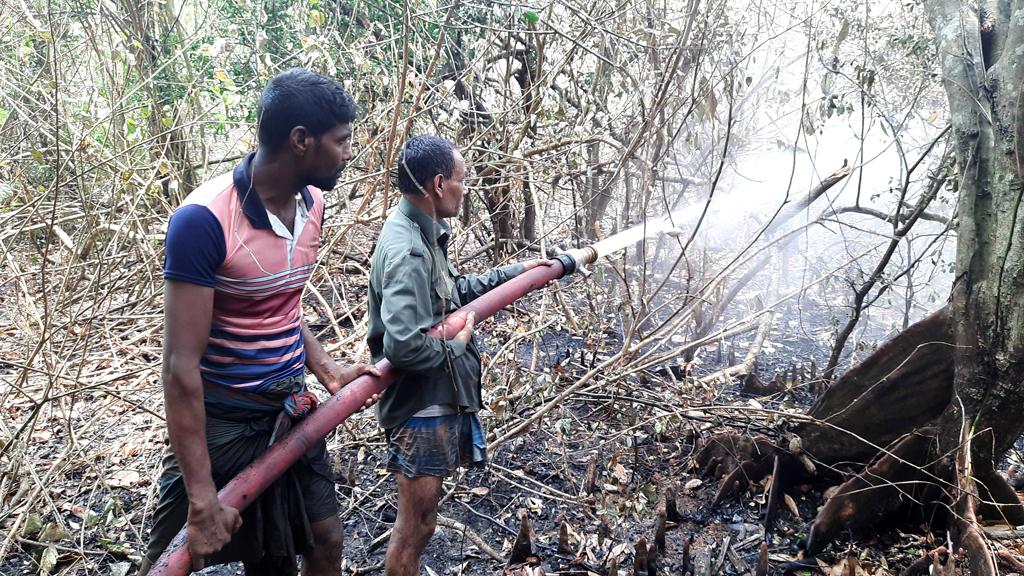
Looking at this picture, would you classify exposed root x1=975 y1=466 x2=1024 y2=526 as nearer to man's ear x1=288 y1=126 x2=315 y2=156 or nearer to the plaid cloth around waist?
the plaid cloth around waist

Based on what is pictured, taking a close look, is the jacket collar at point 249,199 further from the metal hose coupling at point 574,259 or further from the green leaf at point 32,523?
the green leaf at point 32,523

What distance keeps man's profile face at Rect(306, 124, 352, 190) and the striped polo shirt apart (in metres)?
0.16

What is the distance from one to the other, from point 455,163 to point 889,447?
2603 mm

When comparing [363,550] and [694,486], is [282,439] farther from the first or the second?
[694,486]

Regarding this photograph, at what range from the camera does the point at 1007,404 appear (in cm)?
279

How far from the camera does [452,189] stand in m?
2.40

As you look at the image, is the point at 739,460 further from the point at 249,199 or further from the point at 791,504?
the point at 249,199

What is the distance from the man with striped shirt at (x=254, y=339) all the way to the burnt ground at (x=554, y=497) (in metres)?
1.18

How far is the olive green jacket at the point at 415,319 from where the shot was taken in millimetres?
2168

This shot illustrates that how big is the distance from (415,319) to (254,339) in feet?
1.71

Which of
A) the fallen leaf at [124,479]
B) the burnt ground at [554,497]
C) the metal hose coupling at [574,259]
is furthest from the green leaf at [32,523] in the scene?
the metal hose coupling at [574,259]

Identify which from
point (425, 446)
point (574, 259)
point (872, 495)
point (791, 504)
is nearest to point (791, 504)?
point (791, 504)

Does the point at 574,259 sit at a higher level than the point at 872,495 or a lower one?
higher

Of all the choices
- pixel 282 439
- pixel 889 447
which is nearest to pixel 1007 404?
pixel 889 447
